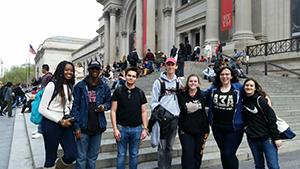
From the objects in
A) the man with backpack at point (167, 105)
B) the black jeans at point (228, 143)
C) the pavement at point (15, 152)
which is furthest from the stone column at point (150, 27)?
the black jeans at point (228, 143)

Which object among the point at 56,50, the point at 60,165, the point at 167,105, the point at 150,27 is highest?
the point at 56,50

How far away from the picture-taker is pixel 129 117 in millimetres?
4160

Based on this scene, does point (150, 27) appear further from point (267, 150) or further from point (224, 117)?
point (267, 150)

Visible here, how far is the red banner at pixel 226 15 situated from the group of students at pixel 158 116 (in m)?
19.2

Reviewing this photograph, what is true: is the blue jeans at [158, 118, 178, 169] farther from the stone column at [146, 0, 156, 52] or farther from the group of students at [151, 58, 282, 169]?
the stone column at [146, 0, 156, 52]

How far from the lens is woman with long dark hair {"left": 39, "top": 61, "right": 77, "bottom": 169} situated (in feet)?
12.6

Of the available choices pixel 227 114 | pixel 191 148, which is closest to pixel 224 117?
pixel 227 114

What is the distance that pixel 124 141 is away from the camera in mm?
4219

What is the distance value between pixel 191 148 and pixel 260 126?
99 centimetres

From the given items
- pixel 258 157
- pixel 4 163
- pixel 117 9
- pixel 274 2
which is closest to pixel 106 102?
pixel 258 157

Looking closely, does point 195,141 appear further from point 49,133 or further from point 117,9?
point 117,9

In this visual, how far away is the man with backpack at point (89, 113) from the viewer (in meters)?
3.93

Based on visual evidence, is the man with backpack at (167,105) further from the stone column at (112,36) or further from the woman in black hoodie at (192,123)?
the stone column at (112,36)

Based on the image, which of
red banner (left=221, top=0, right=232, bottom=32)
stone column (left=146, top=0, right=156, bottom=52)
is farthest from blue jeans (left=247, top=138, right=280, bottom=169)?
stone column (left=146, top=0, right=156, bottom=52)
